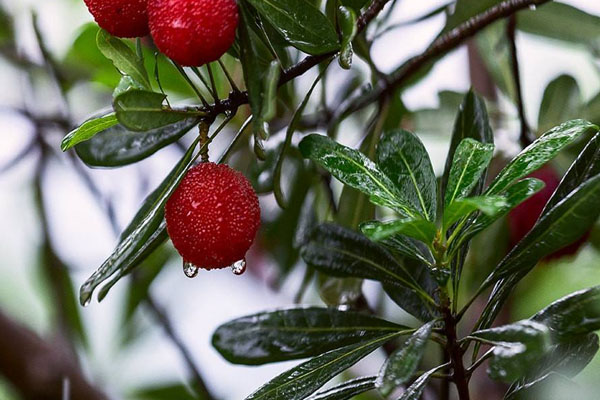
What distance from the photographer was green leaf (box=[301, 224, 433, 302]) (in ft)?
2.28

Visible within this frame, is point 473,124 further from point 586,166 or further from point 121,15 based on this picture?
point 121,15

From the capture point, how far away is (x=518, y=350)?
489 millimetres

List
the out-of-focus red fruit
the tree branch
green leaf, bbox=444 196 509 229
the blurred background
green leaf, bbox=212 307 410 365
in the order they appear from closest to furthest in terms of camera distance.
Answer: green leaf, bbox=444 196 509 229 < green leaf, bbox=212 307 410 365 < the tree branch < the out-of-focus red fruit < the blurred background

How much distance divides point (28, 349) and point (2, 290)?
0.89 metres

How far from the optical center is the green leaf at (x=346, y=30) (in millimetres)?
529

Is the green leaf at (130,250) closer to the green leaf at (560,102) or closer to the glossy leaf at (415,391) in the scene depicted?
the glossy leaf at (415,391)

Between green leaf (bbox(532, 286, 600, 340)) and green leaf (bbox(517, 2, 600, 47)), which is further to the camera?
green leaf (bbox(517, 2, 600, 47))

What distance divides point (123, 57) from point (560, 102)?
675mm

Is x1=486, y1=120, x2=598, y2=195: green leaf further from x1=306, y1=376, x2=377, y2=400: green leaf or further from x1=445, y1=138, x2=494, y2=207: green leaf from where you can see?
x1=306, y1=376, x2=377, y2=400: green leaf

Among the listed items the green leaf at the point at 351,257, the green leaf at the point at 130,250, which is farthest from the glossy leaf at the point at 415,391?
the green leaf at the point at 130,250

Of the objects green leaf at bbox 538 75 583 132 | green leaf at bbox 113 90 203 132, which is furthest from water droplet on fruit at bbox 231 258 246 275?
green leaf at bbox 538 75 583 132

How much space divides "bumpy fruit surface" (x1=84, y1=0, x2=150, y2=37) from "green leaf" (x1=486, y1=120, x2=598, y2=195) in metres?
0.26

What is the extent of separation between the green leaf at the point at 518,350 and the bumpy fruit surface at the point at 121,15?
0.31m

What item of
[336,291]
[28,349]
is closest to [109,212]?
[28,349]
